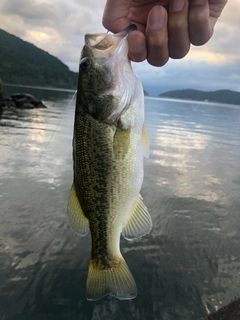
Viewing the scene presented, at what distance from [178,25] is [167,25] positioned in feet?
0.26

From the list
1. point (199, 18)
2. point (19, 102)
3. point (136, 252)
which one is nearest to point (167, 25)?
point (199, 18)

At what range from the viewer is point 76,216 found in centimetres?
273

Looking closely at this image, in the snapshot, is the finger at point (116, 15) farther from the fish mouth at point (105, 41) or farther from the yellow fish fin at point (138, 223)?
the yellow fish fin at point (138, 223)

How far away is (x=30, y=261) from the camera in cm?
567

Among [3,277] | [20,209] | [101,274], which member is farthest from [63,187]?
[101,274]

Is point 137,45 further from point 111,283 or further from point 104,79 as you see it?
point 111,283

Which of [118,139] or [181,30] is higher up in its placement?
[181,30]

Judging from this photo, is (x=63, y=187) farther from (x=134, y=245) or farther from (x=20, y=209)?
(x=134, y=245)

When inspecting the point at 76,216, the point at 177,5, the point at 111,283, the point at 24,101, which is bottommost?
the point at 24,101

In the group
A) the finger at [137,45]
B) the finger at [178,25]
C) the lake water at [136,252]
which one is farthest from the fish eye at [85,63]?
the lake water at [136,252]

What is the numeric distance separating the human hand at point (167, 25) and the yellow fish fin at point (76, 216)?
4.03 ft

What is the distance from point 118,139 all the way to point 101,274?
4.00ft

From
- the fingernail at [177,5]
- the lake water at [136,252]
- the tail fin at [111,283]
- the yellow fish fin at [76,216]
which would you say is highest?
the fingernail at [177,5]

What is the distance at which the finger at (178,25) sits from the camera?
7.55ft
